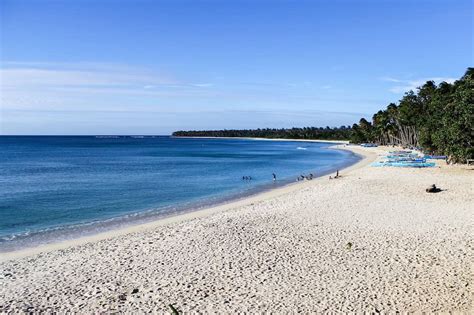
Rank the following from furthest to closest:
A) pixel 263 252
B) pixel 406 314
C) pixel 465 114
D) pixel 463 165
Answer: pixel 463 165 → pixel 465 114 → pixel 263 252 → pixel 406 314

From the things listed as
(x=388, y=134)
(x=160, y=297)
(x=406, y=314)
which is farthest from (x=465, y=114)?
(x=388, y=134)

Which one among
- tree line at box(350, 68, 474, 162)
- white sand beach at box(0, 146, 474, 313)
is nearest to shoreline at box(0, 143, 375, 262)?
white sand beach at box(0, 146, 474, 313)

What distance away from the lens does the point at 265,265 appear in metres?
12.9

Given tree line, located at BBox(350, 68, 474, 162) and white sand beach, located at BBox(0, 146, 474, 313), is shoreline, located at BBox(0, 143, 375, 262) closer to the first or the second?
white sand beach, located at BBox(0, 146, 474, 313)

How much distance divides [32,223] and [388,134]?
102289 millimetres

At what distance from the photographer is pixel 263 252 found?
14.2 metres

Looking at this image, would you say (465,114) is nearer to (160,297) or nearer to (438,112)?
(438,112)

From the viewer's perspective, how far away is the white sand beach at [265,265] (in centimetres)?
1020

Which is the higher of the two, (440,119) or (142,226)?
(440,119)

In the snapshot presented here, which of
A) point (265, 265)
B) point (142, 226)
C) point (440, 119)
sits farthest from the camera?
point (440, 119)

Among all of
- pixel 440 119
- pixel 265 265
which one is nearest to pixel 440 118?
pixel 440 119

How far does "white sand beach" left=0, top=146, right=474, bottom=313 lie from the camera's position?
1020 cm

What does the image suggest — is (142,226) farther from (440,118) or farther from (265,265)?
(440,118)

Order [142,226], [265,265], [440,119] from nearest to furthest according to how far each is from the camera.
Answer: [265,265] → [142,226] → [440,119]
